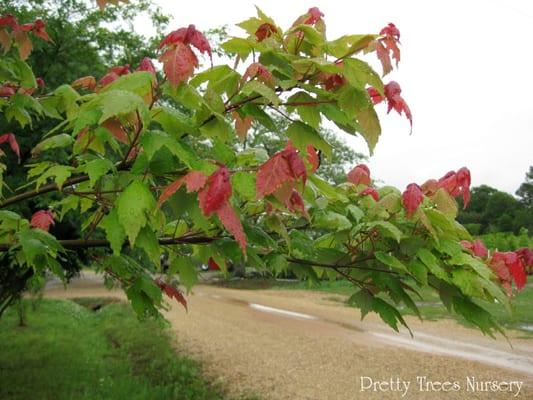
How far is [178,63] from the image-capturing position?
135 centimetres

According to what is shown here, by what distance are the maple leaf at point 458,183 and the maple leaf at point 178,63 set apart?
1161 millimetres

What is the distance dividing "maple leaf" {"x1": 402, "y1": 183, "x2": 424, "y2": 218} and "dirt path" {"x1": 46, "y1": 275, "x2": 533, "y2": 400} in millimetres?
6226

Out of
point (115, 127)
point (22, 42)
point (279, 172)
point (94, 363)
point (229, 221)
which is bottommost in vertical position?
point (94, 363)

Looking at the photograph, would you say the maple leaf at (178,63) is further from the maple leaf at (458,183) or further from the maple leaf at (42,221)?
the maple leaf at (42,221)

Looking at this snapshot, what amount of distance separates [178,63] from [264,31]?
0.35m

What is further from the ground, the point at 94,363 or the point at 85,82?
the point at 85,82

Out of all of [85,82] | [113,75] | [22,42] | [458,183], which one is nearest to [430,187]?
[458,183]

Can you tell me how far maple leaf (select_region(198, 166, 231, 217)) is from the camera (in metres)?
1.15

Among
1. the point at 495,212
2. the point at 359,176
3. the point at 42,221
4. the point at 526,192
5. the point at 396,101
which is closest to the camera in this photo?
the point at 396,101

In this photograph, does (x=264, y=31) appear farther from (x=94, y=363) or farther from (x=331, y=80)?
(x=94, y=363)

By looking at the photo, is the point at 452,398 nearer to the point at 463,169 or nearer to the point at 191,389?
the point at 191,389

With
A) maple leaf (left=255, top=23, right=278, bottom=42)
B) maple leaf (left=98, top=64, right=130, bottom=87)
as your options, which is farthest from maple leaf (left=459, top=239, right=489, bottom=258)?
maple leaf (left=98, top=64, right=130, bottom=87)

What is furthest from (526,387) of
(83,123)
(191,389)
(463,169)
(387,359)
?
(83,123)

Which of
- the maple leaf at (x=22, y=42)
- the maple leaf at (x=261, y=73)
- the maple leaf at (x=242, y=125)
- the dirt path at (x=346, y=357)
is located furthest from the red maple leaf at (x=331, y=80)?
the dirt path at (x=346, y=357)
